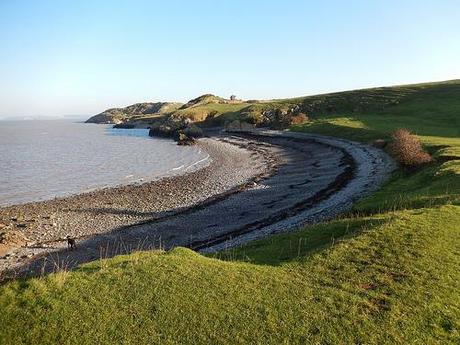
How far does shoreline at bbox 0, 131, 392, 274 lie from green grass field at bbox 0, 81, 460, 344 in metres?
11.1

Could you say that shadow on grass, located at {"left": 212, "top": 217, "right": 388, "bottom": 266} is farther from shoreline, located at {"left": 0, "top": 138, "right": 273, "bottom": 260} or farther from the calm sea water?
the calm sea water

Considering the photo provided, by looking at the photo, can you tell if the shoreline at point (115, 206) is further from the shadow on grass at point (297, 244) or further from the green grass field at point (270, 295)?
the green grass field at point (270, 295)

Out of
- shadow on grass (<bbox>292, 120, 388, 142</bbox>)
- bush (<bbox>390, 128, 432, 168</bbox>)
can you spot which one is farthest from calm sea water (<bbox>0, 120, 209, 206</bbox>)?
bush (<bbox>390, 128, 432, 168</bbox>)

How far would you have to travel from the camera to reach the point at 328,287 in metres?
15.1

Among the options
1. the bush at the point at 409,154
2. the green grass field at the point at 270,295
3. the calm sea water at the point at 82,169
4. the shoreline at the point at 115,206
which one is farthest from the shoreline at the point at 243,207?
the green grass field at the point at 270,295

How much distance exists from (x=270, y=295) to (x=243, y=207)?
2910cm

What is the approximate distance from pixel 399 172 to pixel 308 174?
55.3 feet

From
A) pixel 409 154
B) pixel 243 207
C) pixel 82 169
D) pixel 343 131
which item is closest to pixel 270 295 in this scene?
pixel 243 207

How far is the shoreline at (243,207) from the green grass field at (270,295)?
11053 millimetres

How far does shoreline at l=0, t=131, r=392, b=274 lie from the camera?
3219 cm

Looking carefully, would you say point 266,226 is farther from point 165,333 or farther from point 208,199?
point 165,333

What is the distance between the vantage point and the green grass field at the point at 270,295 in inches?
477

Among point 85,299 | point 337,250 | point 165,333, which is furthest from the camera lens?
point 337,250

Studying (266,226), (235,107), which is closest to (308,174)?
(266,226)
